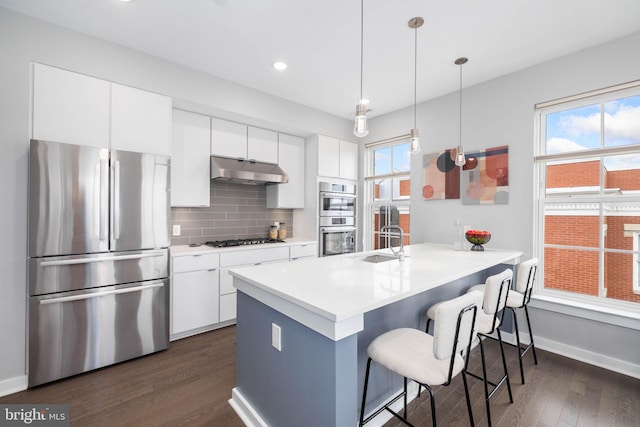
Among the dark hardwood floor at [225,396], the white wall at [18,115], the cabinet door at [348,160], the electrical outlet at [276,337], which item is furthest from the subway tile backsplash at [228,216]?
the electrical outlet at [276,337]

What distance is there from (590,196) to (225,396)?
3.52 m

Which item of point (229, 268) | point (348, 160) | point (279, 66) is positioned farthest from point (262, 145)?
point (229, 268)

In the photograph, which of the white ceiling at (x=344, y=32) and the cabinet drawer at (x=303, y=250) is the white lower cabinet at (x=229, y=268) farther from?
the white ceiling at (x=344, y=32)

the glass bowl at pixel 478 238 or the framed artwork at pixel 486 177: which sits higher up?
the framed artwork at pixel 486 177

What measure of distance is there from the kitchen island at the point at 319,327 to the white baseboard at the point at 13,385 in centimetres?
159

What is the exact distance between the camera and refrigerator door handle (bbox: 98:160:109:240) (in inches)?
91.4

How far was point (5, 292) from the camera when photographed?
2.08 metres

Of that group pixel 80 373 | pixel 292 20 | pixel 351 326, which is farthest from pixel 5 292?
pixel 292 20

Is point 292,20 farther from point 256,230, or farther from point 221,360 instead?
point 221,360

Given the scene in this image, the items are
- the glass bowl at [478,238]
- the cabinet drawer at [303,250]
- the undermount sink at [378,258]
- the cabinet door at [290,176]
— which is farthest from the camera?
the cabinet door at [290,176]

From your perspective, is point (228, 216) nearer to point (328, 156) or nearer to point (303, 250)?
point (303, 250)

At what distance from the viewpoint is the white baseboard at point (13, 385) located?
6.73ft

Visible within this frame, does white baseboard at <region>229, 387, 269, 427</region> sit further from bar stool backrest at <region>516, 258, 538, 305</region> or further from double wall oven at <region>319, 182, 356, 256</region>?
double wall oven at <region>319, 182, 356, 256</region>

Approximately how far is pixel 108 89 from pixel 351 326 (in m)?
2.78
